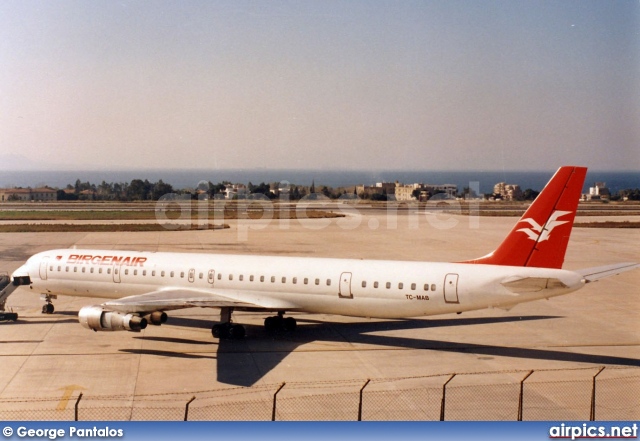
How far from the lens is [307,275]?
108ft

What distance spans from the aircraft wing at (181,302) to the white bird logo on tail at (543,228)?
12.4 m

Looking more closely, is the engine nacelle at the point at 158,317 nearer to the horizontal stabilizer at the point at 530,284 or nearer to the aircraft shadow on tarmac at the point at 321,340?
the aircraft shadow on tarmac at the point at 321,340

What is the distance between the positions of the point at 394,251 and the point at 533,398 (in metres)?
45.7

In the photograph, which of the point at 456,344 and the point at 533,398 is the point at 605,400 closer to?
the point at 533,398

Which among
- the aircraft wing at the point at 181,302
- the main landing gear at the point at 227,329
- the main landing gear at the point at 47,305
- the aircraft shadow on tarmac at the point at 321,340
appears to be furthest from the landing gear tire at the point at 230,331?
the main landing gear at the point at 47,305

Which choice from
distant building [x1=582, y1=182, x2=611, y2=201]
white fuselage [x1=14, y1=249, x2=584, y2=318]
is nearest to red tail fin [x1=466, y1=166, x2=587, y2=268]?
white fuselage [x1=14, y1=249, x2=584, y2=318]

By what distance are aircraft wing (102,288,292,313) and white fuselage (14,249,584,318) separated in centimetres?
12

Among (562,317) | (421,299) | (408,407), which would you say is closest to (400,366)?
(421,299)

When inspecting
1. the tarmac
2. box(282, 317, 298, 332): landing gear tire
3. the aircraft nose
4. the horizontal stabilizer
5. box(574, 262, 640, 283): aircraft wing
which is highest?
box(574, 262, 640, 283): aircraft wing

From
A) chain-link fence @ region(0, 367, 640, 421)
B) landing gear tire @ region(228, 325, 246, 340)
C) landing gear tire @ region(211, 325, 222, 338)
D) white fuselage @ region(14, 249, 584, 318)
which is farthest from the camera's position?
landing gear tire @ region(211, 325, 222, 338)

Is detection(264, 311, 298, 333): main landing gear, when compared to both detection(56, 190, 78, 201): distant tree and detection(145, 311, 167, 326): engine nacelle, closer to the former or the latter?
detection(145, 311, 167, 326): engine nacelle

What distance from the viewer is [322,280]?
32562 mm

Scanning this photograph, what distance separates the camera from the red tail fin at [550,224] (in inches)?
1144

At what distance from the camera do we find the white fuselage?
29641 millimetres
